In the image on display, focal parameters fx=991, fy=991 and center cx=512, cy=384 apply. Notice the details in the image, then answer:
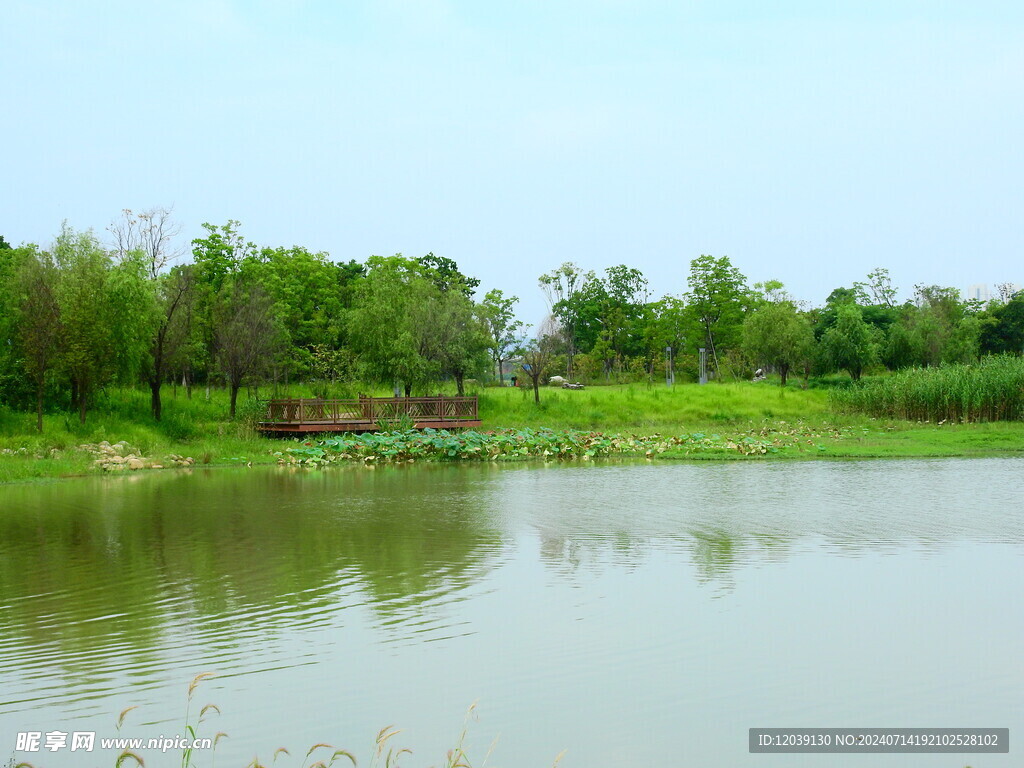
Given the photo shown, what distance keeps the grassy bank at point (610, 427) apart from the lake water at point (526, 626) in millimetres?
11193

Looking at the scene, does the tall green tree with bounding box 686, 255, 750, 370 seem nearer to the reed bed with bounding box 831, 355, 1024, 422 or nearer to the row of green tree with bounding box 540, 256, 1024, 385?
the row of green tree with bounding box 540, 256, 1024, 385

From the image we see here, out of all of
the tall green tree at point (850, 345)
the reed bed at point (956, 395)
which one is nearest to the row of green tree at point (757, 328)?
the tall green tree at point (850, 345)

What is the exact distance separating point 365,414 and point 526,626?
27.4 m

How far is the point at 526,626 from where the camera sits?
29.9ft

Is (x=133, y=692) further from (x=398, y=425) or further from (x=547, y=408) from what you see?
(x=547, y=408)

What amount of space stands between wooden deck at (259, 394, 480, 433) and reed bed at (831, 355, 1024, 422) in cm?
1639

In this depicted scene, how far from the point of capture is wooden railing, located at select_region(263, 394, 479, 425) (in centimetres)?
3522

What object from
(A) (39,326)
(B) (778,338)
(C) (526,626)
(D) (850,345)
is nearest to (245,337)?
(A) (39,326)

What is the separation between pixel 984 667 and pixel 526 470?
19541mm

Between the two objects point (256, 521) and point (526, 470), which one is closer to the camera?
point (256, 521)

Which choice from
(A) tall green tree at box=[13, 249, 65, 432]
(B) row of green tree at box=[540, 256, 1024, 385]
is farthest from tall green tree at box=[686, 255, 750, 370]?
(A) tall green tree at box=[13, 249, 65, 432]

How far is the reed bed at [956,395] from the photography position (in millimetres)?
36062

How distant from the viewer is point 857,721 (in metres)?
6.57

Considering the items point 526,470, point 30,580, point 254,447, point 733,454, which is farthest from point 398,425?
point 30,580
